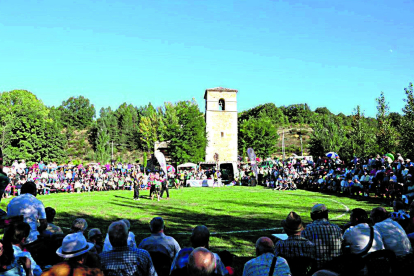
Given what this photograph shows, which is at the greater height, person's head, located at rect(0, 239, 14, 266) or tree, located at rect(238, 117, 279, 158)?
tree, located at rect(238, 117, 279, 158)

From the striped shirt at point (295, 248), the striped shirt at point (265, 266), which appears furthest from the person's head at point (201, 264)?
the striped shirt at point (295, 248)

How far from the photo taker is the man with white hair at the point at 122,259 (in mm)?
3891

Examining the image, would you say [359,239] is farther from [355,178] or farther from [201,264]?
[355,178]

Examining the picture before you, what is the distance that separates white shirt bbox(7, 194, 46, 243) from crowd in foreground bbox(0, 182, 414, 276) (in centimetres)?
3

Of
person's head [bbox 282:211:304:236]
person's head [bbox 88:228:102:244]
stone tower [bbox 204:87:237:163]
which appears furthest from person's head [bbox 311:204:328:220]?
stone tower [bbox 204:87:237:163]

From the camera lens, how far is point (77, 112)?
95.2 m

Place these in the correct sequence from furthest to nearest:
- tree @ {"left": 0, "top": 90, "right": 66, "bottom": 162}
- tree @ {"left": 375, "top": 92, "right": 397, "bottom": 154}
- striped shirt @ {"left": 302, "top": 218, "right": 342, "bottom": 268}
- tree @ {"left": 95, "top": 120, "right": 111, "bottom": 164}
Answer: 1. tree @ {"left": 95, "top": 120, "right": 111, "bottom": 164}
2. tree @ {"left": 0, "top": 90, "right": 66, "bottom": 162}
3. tree @ {"left": 375, "top": 92, "right": 397, "bottom": 154}
4. striped shirt @ {"left": 302, "top": 218, "right": 342, "bottom": 268}

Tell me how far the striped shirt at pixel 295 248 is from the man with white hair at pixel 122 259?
1710 millimetres

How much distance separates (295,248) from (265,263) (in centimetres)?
78

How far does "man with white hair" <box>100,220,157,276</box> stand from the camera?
389 cm

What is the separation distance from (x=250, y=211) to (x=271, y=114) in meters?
108

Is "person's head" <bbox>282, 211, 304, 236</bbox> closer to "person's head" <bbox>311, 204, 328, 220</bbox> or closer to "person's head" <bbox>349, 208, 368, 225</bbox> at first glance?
"person's head" <bbox>311, 204, 328, 220</bbox>

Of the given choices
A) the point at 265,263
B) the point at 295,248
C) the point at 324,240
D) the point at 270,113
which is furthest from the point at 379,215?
the point at 270,113

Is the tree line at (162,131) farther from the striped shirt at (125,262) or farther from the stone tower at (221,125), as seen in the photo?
the striped shirt at (125,262)
